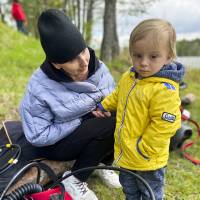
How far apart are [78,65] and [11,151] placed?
0.72 meters

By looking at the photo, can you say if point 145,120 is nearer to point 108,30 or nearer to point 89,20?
point 108,30

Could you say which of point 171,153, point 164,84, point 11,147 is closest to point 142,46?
point 164,84

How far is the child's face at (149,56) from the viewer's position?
1.78 metres

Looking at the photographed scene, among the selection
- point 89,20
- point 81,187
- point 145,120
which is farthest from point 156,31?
point 89,20

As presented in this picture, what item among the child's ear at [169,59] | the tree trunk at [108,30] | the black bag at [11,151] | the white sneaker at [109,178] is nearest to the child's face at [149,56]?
the child's ear at [169,59]

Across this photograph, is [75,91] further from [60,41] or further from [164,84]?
[164,84]

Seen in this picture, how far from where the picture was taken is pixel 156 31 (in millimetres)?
1765

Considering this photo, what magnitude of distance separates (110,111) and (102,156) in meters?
0.29

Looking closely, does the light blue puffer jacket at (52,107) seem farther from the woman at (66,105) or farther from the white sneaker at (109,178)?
the white sneaker at (109,178)

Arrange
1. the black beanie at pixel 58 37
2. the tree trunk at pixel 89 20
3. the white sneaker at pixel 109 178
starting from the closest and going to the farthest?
the black beanie at pixel 58 37
the white sneaker at pixel 109 178
the tree trunk at pixel 89 20

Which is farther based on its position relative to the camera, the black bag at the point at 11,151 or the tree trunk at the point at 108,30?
the tree trunk at the point at 108,30

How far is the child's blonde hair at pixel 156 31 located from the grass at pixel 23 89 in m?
1.25

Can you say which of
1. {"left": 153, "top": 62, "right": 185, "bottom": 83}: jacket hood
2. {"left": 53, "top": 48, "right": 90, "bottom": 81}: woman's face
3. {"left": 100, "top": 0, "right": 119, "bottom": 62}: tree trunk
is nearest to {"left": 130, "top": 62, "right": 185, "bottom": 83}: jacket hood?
{"left": 153, "top": 62, "right": 185, "bottom": 83}: jacket hood

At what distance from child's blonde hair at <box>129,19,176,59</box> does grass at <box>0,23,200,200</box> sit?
1248 millimetres
